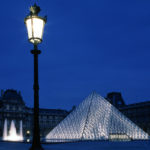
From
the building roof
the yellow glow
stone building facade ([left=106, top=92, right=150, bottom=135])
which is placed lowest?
the yellow glow

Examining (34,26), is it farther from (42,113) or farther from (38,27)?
(42,113)

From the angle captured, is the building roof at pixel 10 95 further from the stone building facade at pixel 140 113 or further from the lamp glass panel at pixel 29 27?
the lamp glass panel at pixel 29 27

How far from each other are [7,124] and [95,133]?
56.4 metres

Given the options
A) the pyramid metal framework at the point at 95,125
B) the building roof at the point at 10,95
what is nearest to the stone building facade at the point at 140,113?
the building roof at the point at 10,95

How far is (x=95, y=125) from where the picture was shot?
3012cm

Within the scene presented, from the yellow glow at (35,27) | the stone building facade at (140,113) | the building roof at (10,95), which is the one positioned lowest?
the yellow glow at (35,27)

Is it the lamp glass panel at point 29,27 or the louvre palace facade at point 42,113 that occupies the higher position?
the louvre palace facade at point 42,113

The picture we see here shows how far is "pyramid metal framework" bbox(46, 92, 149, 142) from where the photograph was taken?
2933 centimetres

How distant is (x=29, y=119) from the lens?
86.8m

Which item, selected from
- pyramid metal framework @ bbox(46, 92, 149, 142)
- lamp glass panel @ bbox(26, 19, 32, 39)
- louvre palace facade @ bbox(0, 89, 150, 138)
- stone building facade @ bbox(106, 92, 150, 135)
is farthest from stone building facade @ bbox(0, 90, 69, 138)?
lamp glass panel @ bbox(26, 19, 32, 39)

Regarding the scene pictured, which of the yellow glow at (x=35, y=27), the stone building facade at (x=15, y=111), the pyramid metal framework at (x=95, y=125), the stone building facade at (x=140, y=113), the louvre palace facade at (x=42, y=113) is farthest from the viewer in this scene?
the stone building facade at (x=15, y=111)

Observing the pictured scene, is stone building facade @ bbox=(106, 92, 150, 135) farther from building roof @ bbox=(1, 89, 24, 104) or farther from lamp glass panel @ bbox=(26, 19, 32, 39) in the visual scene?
lamp glass panel @ bbox=(26, 19, 32, 39)

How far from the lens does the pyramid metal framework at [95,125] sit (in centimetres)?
2933

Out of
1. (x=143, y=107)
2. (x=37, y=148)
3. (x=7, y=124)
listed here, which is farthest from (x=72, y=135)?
(x=7, y=124)
